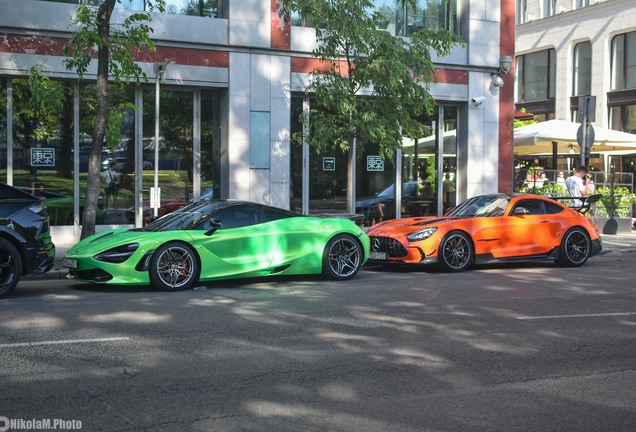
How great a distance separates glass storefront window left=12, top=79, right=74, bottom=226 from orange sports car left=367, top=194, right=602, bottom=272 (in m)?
7.33

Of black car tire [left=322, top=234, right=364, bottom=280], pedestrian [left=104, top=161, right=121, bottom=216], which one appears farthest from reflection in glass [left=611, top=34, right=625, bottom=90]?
black car tire [left=322, top=234, right=364, bottom=280]

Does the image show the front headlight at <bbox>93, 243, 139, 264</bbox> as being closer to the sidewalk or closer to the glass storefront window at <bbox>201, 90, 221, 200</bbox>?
the sidewalk

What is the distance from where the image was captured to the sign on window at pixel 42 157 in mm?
14117

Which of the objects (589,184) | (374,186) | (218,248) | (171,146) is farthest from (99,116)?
(589,184)

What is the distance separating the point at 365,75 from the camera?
1354cm

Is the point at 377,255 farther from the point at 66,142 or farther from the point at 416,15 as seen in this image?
the point at 416,15

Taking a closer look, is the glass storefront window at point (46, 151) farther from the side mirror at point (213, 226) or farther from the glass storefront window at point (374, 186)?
the glass storefront window at point (374, 186)

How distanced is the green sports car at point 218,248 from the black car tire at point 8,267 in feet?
2.81

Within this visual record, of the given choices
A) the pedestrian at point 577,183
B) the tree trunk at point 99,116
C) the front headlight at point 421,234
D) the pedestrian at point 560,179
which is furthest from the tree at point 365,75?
the pedestrian at point 560,179

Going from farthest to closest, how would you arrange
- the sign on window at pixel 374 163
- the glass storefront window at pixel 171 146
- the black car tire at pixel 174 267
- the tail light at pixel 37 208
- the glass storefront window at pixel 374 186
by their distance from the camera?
1. the sign on window at pixel 374 163
2. the glass storefront window at pixel 374 186
3. the glass storefront window at pixel 171 146
4. the black car tire at pixel 174 267
5. the tail light at pixel 37 208

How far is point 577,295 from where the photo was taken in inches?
332

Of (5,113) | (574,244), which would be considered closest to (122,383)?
(574,244)

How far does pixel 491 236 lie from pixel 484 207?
0.83m

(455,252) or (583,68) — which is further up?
(583,68)
